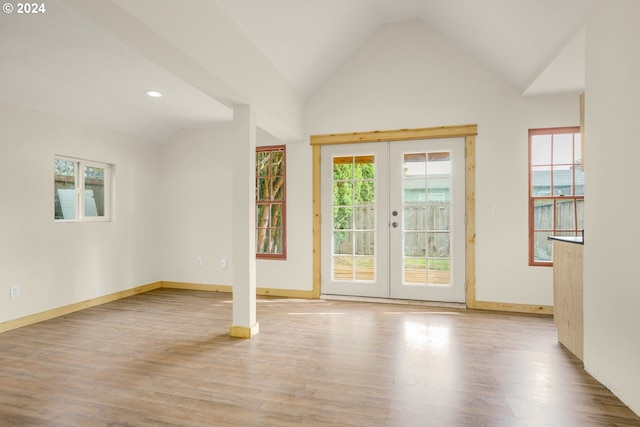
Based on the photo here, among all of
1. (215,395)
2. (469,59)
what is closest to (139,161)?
(215,395)

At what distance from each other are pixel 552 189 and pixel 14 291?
6.15 metres

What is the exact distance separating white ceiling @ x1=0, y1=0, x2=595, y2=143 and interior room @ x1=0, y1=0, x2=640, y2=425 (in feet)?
0.08

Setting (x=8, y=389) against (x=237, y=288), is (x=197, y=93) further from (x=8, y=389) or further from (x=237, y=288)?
(x=8, y=389)

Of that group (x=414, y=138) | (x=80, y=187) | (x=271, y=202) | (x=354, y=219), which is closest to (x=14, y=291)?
(x=80, y=187)

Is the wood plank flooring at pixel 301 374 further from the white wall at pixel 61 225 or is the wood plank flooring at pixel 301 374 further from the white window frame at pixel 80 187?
the white window frame at pixel 80 187

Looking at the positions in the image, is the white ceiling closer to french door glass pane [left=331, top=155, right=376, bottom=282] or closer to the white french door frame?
the white french door frame

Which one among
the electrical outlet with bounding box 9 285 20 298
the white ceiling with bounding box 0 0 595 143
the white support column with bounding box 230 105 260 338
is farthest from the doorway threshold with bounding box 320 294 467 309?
the electrical outlet with bounding box 9 285 20 298

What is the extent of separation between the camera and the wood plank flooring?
6.37 ft

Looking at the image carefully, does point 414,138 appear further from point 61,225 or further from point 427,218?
point 61,225

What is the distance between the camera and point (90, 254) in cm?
438

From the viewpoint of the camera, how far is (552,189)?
4.08 meters

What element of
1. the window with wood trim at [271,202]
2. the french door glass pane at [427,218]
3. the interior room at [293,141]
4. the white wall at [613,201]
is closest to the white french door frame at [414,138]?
the interior room at [293,141]

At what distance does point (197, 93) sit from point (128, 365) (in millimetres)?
2920

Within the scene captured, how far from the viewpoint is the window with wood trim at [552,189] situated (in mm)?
4016
